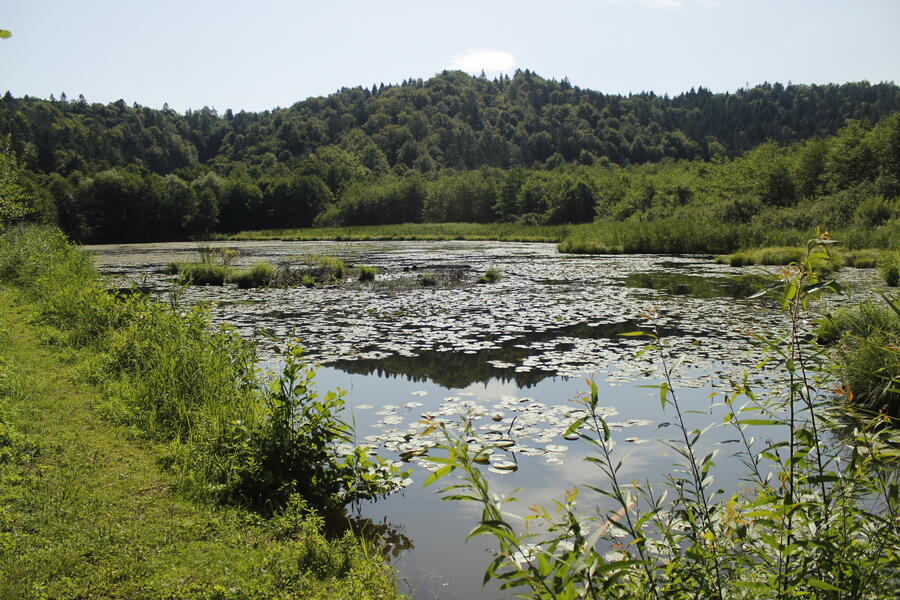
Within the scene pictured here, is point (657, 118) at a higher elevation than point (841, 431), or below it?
higher

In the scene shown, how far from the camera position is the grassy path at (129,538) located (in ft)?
10.9

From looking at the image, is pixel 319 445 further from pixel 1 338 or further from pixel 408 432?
pixel 1 338

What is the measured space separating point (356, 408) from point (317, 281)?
49.8ft

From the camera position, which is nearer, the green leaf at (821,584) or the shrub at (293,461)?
the green leaf at (821,584)

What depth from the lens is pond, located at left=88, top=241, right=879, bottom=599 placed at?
5160 millimetres

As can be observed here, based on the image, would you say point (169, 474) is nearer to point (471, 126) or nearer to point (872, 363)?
point (872, 363)

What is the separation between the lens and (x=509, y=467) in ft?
19.3

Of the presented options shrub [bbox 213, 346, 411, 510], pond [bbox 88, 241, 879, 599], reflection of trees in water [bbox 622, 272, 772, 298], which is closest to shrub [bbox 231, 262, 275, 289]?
pond [bbox 88, 241, 879, 599]

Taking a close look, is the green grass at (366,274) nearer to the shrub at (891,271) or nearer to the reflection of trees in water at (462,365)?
the reflection of trees in water at (462,365)

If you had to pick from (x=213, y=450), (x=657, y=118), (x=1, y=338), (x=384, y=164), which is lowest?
(x=213, y=450)

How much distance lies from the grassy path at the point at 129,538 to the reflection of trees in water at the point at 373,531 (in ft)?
1.10

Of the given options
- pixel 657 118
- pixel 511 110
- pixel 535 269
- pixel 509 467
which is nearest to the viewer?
pixel 509 467

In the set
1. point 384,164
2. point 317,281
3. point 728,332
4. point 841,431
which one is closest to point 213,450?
point 841,431

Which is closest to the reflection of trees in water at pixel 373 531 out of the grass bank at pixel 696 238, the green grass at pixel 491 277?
the green grass at pixel 491 277
